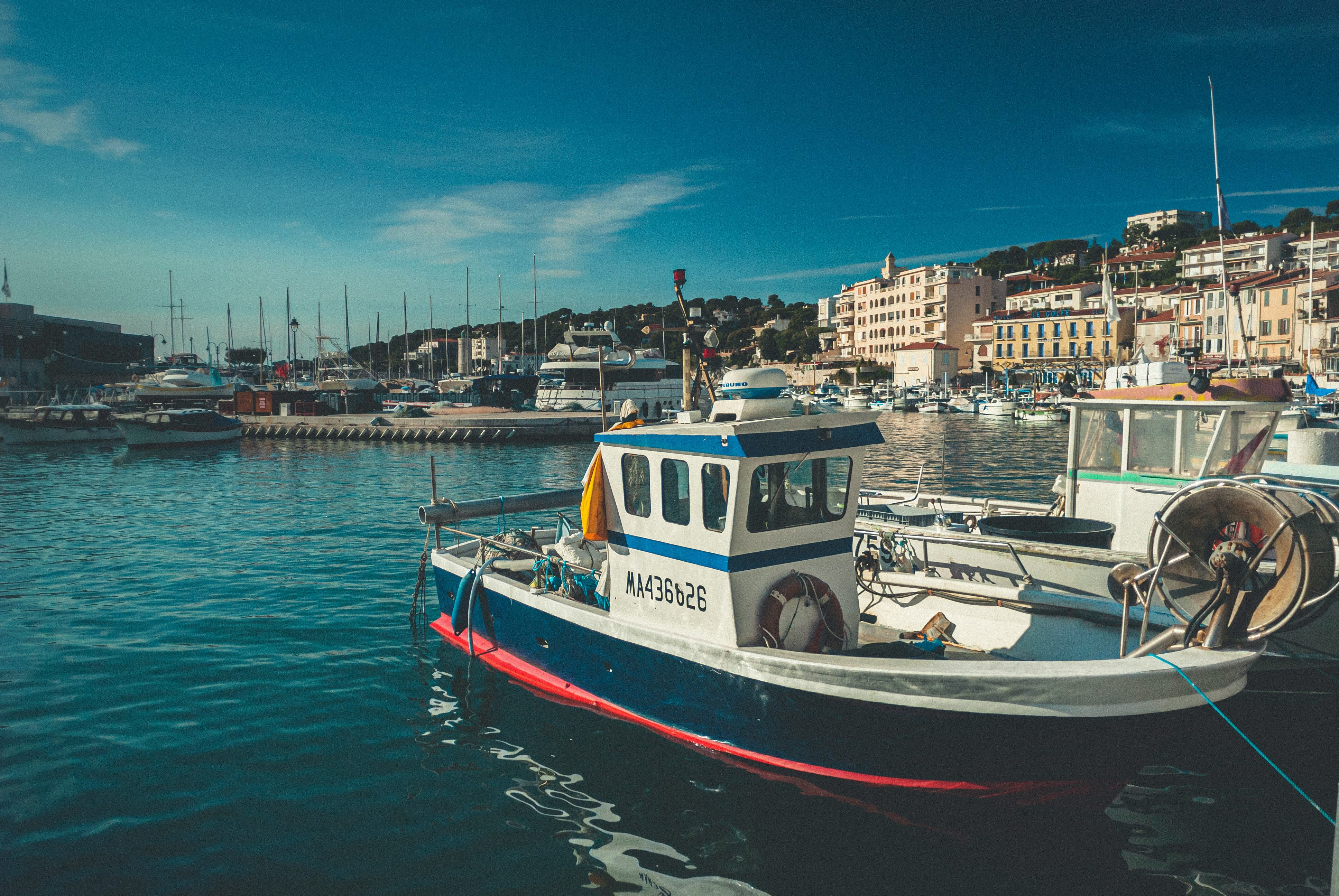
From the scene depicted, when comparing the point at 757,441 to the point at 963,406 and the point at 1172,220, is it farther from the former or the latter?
the point at 1172,220

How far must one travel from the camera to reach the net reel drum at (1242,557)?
213 inches

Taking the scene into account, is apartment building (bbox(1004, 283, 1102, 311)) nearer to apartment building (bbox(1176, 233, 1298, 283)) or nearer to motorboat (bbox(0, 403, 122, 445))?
apartment building (bbox(1176, 233, 1298, 283))

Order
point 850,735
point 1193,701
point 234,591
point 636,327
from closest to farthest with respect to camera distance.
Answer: point 1193,701, point 850,735, point 234,591, point 636,327

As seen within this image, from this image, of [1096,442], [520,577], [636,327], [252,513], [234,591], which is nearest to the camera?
[520,577]

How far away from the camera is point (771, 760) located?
7023mm

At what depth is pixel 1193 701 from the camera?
5551 millimetres

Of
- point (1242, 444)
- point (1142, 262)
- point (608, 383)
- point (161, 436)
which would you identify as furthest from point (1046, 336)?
point (1242, 444)

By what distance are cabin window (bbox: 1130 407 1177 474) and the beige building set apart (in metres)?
88.1

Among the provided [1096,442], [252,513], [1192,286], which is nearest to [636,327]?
[1192,286]

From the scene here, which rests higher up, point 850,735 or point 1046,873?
point 850,735

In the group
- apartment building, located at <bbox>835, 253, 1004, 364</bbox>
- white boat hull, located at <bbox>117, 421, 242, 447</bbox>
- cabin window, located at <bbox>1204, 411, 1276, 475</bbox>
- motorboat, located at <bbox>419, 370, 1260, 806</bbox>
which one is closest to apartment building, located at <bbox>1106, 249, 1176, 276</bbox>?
apartment building, located at <bbox>835, 253, 1004, 364</bbox>

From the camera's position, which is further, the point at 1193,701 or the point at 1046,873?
the point at 1046,873

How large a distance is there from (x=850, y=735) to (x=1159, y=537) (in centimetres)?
289

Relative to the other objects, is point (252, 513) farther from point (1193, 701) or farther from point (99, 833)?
point (1193, 701)
